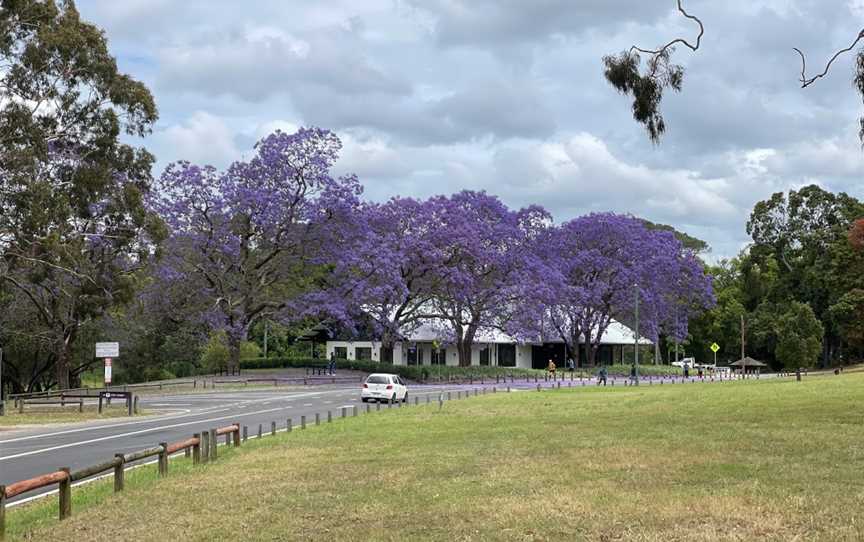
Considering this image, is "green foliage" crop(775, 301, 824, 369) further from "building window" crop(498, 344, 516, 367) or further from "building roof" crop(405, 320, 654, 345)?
"building window" crop(498, 344, 516, 367)

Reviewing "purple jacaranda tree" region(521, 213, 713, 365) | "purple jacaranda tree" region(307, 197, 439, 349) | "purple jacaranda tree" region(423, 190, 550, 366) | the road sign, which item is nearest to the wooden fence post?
the road sign

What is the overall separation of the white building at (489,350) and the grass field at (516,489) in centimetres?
5559

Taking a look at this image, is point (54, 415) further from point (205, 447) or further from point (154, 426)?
point (205, 447)

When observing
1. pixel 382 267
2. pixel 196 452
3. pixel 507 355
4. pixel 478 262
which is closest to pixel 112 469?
pixel 196 452

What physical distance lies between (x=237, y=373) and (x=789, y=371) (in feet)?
160

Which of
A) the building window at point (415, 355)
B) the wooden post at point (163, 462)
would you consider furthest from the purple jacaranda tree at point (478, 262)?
the wooden post at point (163, 462)

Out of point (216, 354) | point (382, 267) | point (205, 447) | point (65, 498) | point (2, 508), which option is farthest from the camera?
point (216, 354)

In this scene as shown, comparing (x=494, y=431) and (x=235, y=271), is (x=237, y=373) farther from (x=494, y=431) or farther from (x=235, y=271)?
(x=494, y=431)

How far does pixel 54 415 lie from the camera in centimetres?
3356

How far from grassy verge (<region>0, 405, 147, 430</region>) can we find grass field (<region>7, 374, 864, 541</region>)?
48.1 ft

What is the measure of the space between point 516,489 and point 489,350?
68.5 metres

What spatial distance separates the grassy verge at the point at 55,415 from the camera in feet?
102

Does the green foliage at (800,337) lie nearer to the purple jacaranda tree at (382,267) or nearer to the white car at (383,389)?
the purple jacaranda tree at (382,267)

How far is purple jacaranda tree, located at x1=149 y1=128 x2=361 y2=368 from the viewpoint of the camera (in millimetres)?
54594
